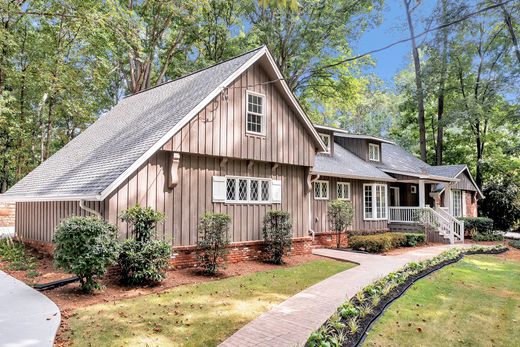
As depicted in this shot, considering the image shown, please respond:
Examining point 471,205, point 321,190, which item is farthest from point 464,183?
point 321,190

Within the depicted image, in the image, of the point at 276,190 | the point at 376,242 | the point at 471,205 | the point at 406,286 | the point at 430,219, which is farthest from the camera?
the point at 471,205

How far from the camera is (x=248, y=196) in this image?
11.5 meters

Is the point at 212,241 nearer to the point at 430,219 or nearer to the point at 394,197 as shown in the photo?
the point at 430,219

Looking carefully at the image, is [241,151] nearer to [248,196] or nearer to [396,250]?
[248,196]

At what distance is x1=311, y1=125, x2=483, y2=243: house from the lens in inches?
654

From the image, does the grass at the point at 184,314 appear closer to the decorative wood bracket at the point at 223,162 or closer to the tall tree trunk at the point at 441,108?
the decorative wood bracket at the point at 223,162

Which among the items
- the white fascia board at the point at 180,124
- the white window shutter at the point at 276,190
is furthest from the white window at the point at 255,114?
the white window shutter at the point at 276,190

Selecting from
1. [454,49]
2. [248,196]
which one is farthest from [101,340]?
[454,49]

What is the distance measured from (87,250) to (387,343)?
5711mm

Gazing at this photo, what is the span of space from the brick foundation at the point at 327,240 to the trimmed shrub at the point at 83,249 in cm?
997

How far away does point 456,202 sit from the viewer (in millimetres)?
24422

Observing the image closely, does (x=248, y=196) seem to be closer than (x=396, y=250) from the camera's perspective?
Yes

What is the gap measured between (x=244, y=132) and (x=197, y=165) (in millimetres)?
1936

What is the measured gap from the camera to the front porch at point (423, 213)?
18.3m
